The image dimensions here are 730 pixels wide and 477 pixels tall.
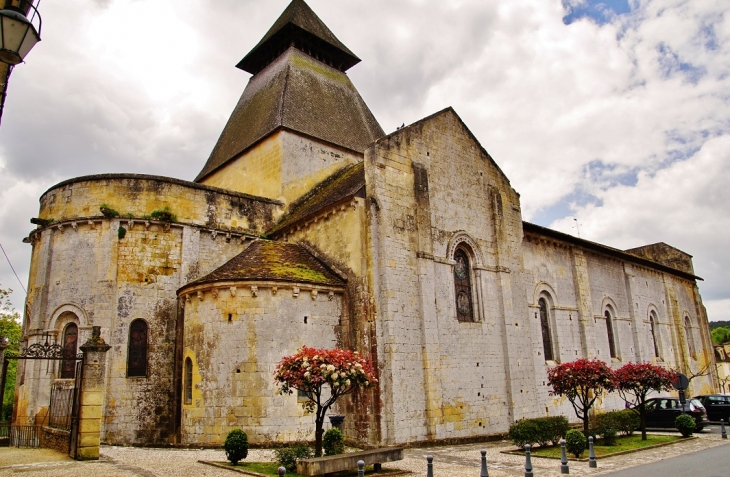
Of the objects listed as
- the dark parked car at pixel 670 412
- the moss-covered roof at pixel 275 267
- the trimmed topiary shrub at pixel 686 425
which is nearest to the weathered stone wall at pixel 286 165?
the moss-covered roof at pixel 275 267

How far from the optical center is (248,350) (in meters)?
15.6

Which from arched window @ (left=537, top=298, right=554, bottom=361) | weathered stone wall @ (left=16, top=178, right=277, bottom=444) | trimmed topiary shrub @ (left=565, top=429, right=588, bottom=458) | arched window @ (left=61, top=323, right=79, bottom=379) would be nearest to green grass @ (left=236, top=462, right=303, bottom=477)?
weathered stone wall @ (left=16, top=178, right=277, bottom=444)

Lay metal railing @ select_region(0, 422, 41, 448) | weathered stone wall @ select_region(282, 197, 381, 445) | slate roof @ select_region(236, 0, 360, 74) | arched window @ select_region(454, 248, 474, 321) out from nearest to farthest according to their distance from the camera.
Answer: weathered stone wall @ select_region(282, 197, 381, 445), metal railing @ select_region(0, 422, 41, 448), arched window @ select_region(454, 248, 474, 321), slate roof @ select_region(236, 0, 360, 74)

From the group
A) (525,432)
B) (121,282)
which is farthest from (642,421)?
(121,282)

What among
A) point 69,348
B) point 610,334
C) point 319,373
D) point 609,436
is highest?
point 610,334

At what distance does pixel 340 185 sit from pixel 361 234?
165 inches

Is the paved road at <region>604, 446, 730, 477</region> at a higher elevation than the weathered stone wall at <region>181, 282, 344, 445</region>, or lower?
lower

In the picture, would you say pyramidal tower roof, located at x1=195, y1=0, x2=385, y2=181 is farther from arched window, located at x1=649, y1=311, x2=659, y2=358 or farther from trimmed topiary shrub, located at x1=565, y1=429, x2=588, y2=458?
arched window, located at x1=649, y1=311, x2=659, y2=358

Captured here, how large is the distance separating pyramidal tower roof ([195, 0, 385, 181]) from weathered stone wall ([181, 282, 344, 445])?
9.22 meters

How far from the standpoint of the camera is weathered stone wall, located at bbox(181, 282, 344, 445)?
15148 millimetres

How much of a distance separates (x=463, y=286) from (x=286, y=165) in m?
9.05

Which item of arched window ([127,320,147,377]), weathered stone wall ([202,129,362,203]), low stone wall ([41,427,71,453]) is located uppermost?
weathered stone wall ([202,129,362,203])

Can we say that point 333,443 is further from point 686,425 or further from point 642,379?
point 686,425

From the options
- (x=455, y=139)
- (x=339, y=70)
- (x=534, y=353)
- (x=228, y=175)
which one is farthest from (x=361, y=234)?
(x=339, y=70)
